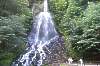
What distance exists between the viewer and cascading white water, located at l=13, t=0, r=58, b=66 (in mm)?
24980

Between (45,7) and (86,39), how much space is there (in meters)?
11.4

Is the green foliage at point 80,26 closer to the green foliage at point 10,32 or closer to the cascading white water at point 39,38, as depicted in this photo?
the cascading white water at point 39,38

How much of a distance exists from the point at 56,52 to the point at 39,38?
4138 mm

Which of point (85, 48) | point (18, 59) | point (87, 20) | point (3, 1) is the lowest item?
point (18, 59)

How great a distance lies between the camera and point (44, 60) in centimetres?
2472

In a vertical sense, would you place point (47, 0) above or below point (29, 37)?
above

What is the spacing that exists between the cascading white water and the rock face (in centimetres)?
61

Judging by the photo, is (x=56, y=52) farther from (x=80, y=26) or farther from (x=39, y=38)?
(x=39, y=38)

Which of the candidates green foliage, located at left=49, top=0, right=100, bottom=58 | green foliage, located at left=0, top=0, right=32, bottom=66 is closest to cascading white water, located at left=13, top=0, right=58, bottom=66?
green foliage, located at left=0, top=0, right=32, bottom=66

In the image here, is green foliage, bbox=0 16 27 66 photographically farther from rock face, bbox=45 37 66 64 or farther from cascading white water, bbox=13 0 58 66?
rock face, bbox=45 37 66 64

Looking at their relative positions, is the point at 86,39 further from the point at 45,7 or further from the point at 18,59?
the point at 45,7

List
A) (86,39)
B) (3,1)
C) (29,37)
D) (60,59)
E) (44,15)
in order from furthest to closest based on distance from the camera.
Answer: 1. (44,15)
2. (29,37)
3. (3,1)
4. (60,59)
5. (86,39)

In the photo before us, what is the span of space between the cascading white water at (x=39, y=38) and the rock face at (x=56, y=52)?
24.0 inches

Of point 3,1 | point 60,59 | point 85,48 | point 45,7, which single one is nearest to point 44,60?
point 60,59
